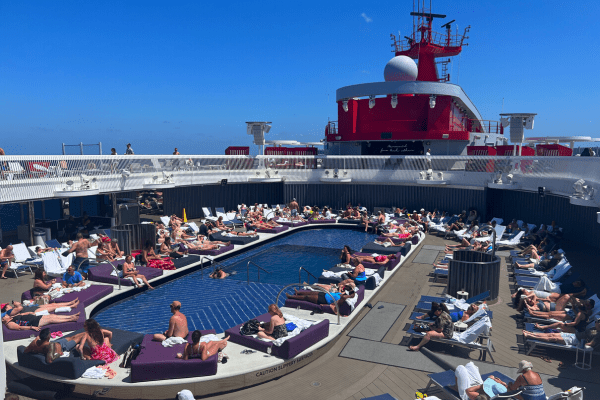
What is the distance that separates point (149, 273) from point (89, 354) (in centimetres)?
443

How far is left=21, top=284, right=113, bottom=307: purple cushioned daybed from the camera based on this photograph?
8195mm

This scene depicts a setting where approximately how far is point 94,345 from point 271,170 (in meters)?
16.4

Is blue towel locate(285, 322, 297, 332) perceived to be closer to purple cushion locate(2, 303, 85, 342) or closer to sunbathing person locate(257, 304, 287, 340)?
sunbathing person locate(257, 304, 287, 340)

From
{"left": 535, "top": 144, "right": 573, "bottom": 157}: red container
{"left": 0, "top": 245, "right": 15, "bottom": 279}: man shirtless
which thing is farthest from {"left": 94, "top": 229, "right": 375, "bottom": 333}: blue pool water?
{"left": 535, "top": 144, "right": 573, "bottom": 157}: red container

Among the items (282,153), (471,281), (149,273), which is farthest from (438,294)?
(282,153)

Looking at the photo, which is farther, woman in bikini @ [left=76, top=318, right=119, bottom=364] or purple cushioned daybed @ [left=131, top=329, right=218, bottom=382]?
woman in bikini @ [left=76, top=318, right=119, bottom=364]

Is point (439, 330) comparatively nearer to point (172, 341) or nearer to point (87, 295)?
point (172, 341)

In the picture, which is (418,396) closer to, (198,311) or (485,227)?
(198,311)

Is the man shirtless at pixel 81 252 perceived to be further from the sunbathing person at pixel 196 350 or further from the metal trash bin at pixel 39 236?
the sunbathing person at pixel 196 350

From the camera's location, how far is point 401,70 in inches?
947

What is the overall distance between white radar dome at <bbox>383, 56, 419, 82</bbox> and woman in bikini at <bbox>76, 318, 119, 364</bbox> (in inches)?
861

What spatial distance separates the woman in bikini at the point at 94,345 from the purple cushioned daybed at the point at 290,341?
174cm

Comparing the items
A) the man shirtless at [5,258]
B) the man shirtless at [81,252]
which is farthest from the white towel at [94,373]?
the man shirtless at [5,258]

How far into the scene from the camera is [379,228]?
1684cm
